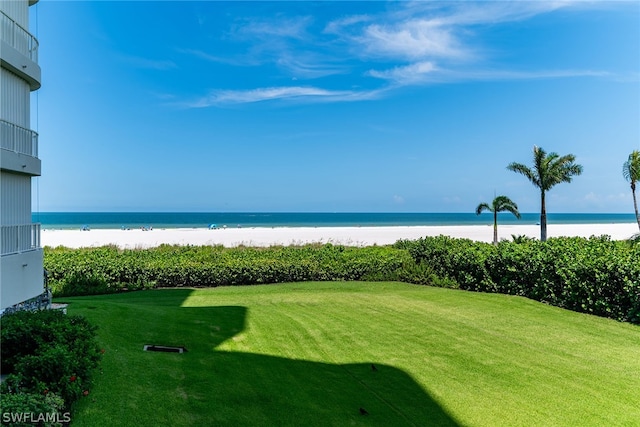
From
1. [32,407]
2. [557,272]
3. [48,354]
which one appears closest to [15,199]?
[48,354]

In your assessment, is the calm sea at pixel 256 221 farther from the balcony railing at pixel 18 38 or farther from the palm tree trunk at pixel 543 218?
the balcony railing at pixel 18 38

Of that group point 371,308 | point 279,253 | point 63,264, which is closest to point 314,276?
point 279,253

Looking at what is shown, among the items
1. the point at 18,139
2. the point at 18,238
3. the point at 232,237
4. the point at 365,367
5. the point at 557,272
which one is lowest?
the point at 365,367

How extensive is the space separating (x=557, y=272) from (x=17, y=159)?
13997mm

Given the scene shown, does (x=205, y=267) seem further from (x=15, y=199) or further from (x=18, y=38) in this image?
(x=18, y=38)

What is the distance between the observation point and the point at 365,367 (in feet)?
23.6

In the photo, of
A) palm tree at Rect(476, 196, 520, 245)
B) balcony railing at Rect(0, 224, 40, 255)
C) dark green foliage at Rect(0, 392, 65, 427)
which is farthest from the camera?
palm tree at Rect(476, 196, 520, 245)

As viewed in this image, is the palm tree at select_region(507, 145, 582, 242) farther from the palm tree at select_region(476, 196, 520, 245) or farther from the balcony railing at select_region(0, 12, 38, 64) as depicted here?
the balcony railing at select_region(0, 12, 38, 64)

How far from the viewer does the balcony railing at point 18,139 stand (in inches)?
358

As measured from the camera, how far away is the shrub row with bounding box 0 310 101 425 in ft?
12.8

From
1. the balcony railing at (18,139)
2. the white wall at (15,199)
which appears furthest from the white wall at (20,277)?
the balcony railing at (18,139)

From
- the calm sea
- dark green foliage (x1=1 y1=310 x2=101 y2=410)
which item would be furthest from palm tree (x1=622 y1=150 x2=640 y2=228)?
the calm sea

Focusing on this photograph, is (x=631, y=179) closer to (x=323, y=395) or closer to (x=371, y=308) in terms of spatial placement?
(x=371, y=308)

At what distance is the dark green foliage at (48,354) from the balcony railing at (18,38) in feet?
23.2
